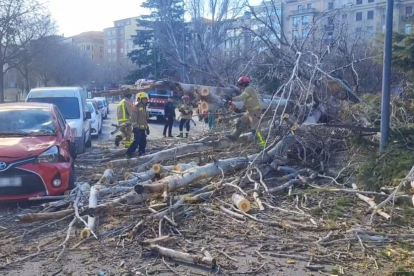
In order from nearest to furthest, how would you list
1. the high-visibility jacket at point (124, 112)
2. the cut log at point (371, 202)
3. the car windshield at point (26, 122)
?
1. the cut log at point (371, 202)
2. the car windshield at point (26, 122)
3. the high-visibility jacket at point (124, 112)

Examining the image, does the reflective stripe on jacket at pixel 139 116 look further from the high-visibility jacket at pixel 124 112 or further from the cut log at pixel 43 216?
the cut log at pixel 43 216


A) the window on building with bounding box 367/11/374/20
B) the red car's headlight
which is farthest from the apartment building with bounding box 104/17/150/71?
the red car's headlight

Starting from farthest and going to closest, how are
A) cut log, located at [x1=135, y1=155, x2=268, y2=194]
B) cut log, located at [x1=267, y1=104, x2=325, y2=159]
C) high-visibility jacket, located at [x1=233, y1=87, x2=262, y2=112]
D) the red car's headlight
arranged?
high-visibility jacket, located at [x1=233, y1=87, x2=262, y2=112], cut log, located at [x1=267, y1=104, x2=325, y2=159], the red car's headlight, cut log, located at [x1=135, y1=155, x2=268, y2=194]

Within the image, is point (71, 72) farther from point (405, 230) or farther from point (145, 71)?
point (405, 230)

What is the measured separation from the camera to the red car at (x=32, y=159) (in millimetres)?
7418

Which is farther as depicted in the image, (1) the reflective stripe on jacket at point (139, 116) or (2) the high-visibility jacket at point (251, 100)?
(1) the reflective stripe on jacket at point (139, 116)

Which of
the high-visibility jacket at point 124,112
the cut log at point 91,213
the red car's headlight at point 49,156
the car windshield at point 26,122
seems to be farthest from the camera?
the high-visibility jacket at point 124,112

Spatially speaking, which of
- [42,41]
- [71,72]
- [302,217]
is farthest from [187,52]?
[302,217]

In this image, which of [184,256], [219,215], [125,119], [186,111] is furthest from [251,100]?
[186,111]

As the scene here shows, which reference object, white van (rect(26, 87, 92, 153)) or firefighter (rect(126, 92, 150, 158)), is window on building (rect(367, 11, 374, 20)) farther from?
firefighter (rect(126, 92, 150, 158))

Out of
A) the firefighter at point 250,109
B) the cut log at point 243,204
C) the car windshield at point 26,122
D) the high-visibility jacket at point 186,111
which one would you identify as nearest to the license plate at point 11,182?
the car windshield at point 26,122

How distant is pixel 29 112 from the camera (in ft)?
30.6

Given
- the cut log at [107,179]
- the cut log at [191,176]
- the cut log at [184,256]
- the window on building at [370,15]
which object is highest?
the window on building at [370,15]

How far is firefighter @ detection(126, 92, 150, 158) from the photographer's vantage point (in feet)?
41.2
